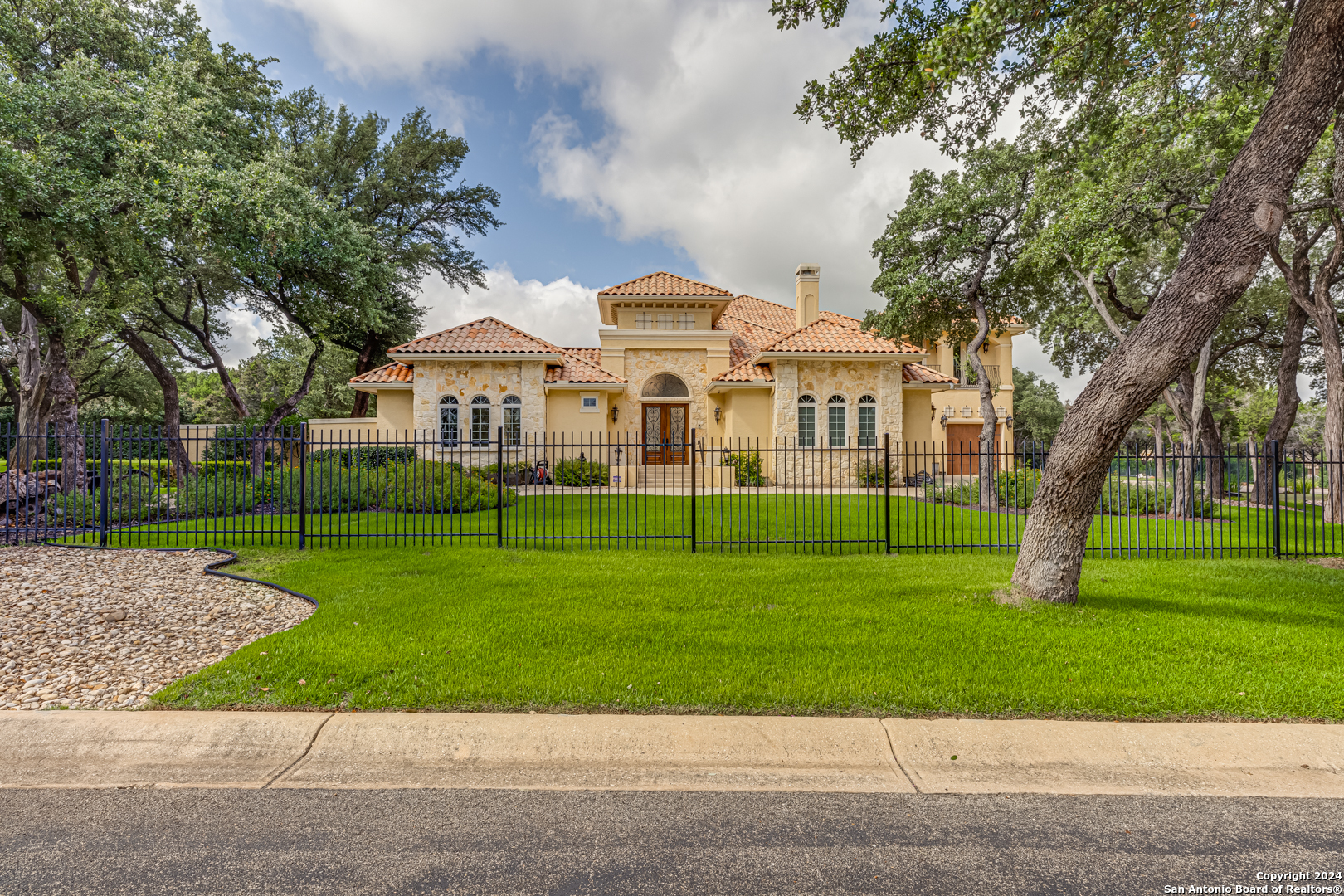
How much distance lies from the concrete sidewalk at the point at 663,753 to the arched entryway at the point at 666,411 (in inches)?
802

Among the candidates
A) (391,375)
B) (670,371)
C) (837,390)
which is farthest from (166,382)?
(837,390)

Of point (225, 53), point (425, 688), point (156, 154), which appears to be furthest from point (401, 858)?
point (225, 53)

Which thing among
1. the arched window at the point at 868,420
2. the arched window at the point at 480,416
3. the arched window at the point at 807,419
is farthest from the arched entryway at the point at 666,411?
the arched window at the point at 868,420

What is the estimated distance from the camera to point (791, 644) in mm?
5523

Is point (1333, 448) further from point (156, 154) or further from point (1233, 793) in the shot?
point (156, 154)

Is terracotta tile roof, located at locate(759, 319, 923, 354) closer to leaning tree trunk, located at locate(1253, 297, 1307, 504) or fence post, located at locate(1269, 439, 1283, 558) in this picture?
leaning tree trunk, located at locate(1253, 297, 1307, 504)

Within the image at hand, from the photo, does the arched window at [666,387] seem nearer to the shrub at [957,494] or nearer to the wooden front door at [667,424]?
the wooden front door at [667,424]

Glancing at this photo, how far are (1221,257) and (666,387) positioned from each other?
64.7 ft

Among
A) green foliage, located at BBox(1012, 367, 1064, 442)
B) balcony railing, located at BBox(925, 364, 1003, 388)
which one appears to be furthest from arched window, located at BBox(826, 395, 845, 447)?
green foliage, located at BBox(1012, 367, 1064, 442)

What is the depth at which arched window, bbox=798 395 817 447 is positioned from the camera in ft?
75.3

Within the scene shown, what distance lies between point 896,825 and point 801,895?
2.63 feet

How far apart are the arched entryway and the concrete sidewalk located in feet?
66.9

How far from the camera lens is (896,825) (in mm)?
3174

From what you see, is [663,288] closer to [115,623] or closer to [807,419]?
[807,419]
